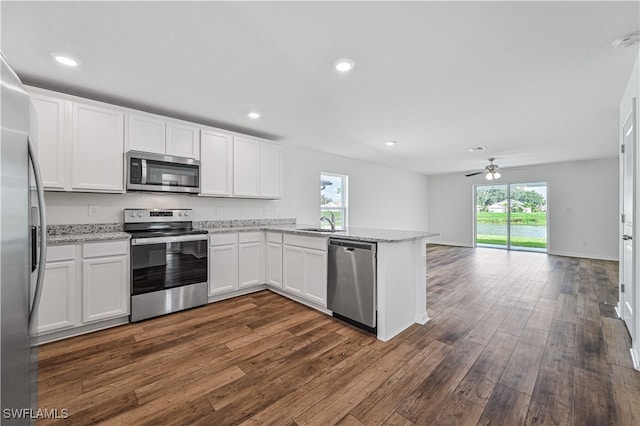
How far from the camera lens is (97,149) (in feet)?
9.20

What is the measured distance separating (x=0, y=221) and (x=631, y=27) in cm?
342

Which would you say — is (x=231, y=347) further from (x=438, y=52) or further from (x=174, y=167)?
(x=438, y=52)

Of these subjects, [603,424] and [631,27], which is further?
[631,27]

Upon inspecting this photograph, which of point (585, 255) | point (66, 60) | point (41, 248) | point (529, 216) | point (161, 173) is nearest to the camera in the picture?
point (41, 248)

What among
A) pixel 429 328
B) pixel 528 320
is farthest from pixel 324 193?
pixel 528 320

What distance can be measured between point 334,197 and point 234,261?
2927mm

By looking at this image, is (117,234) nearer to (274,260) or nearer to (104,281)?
(104,281)

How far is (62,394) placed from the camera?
178cm

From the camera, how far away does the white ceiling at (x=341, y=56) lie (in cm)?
168

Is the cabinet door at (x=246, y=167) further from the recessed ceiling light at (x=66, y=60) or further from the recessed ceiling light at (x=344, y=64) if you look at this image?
the recessed ceiling light at (x=344, y=64)

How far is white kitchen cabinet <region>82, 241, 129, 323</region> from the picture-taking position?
260 cm

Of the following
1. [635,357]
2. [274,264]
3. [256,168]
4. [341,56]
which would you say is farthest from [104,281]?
[635,357]

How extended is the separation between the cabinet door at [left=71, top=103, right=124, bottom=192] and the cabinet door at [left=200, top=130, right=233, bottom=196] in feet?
2.89

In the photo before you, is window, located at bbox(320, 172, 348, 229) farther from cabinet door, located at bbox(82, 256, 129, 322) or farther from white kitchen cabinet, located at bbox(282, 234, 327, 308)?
cabinet door, located at bbox(82, 256, 129, 322)
